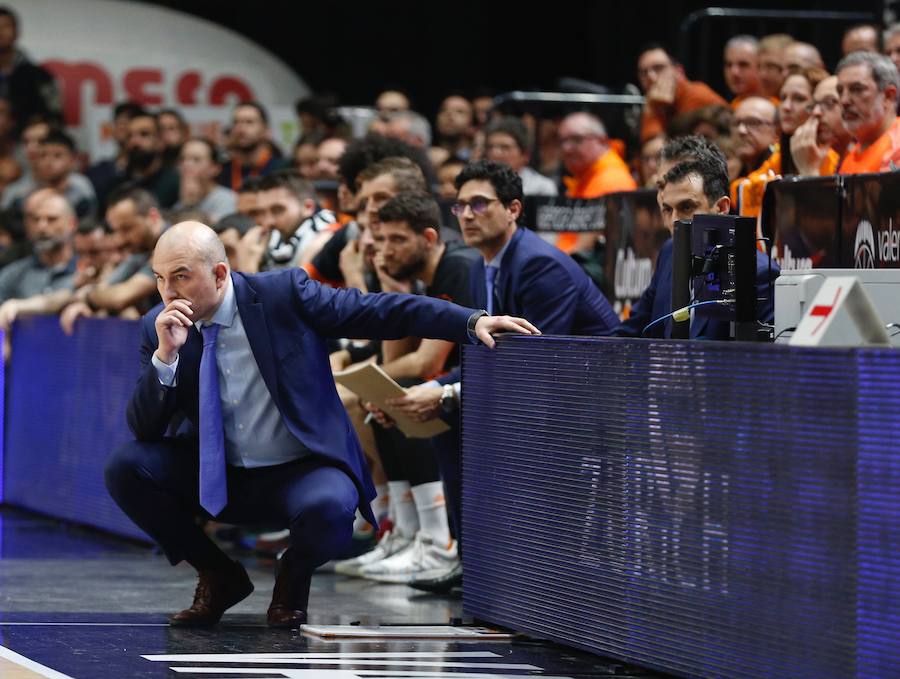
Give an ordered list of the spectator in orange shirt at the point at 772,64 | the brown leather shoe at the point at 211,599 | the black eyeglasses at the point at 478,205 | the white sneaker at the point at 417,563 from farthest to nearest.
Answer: the spectator in orange shirt at the point at 772,64 < the white sneaker at the point at 417,563 < the black eyeglasses at the point at 478,205 < the brown leather shoe at the point at 211,599

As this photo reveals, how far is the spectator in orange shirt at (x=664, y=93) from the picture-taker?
403 inches

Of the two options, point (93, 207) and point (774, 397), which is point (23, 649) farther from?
point (93, 207)

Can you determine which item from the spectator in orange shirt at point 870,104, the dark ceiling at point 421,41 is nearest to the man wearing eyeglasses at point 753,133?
the spectator in orange shirt at point 870,104

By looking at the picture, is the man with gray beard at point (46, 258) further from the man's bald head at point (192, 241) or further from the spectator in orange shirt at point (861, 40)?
the man's bald head at point (192, 241)

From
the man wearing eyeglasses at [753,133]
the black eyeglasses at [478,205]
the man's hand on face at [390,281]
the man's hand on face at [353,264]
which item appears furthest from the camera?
the man wearing eyeglasses at [753,133]

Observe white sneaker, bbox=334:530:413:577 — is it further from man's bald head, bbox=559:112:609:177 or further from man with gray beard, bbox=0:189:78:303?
man with gray beard, bbox=0:189:78:303

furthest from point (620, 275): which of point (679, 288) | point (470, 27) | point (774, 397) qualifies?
point (470, 27)

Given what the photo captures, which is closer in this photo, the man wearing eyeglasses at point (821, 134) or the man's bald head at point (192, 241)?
the man's bald head at point (192, 241)

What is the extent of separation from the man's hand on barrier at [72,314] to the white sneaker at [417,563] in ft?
9.24

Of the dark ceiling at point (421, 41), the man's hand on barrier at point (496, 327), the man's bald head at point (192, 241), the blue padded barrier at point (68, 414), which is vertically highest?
the dark ceiling at point (421, 41)

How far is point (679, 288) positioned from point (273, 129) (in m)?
9.24

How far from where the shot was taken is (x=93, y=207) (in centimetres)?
1302

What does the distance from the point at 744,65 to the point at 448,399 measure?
419 cm

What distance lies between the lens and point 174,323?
224 inches
